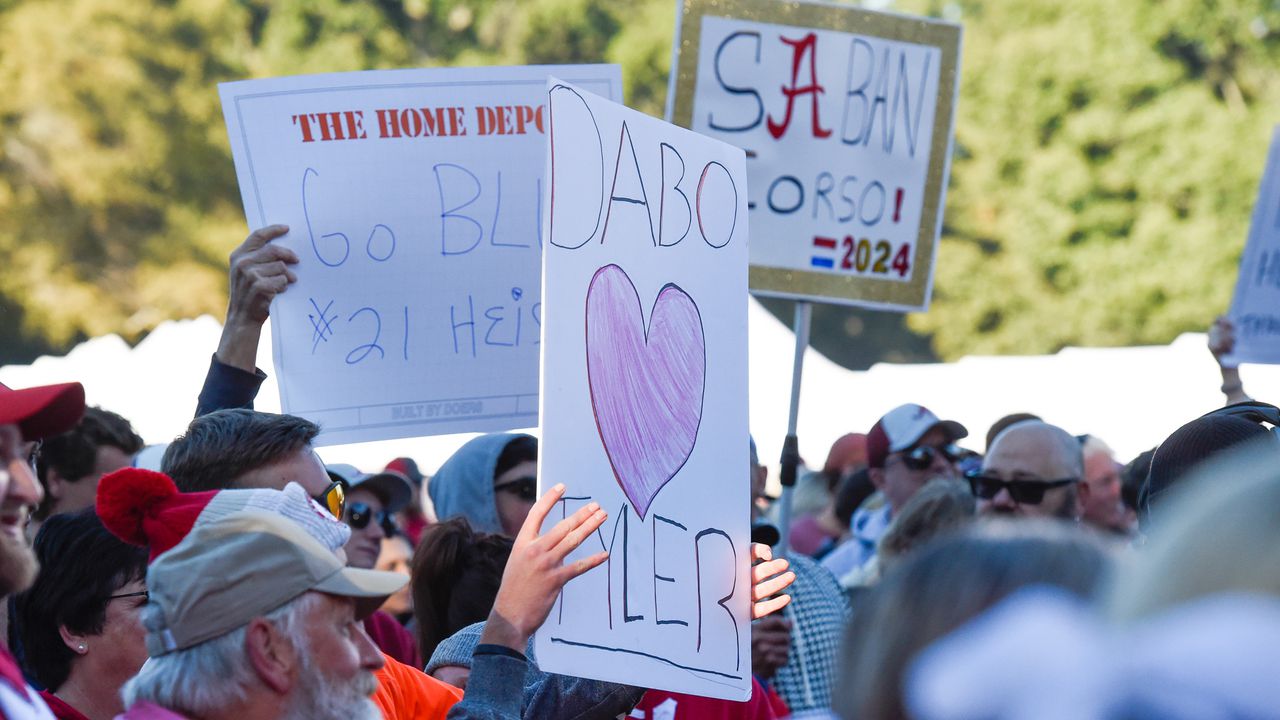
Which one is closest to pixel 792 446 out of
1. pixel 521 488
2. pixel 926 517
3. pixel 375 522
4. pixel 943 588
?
pixel 926 517

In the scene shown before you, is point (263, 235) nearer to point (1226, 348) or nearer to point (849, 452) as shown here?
point (1226, 348)

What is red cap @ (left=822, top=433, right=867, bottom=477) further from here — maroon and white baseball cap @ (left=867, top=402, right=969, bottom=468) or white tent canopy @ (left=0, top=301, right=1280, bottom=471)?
maroon and white baseball cap @ (left=867, top=402, right=969, bottom=468)

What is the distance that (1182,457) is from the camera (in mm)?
3217

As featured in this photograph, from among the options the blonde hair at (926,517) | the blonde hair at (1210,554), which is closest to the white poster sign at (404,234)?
the blonde hair at (926,517)

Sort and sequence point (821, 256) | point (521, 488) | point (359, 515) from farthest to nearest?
point (359, 515) < point (821, 256) < point (521, 488)

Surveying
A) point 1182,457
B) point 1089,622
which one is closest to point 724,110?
point 1182,457

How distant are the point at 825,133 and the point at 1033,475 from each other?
1.27 metres

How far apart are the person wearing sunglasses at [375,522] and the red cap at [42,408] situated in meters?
2.21

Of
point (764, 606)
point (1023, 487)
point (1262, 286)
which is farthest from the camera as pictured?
point (1262, 286)

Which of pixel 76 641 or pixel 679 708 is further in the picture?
pixel 679 708

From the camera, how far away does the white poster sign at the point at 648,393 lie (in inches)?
90.4

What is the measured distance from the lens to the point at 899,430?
20.4ft

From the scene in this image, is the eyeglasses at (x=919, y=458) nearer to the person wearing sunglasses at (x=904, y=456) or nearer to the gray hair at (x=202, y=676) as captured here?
the person wearing sunglasses at (x=904, y=456)

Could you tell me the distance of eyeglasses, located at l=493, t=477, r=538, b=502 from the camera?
12.5 ft
